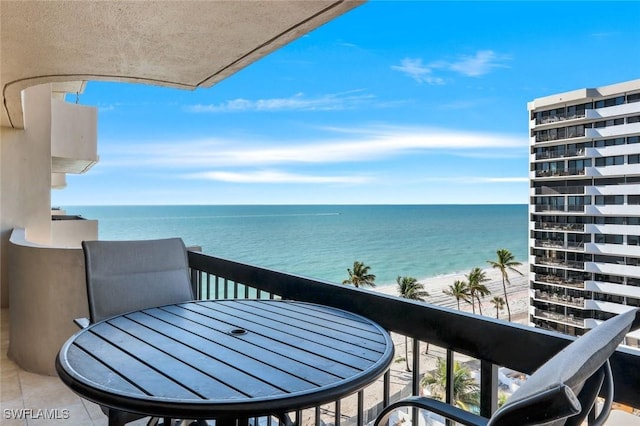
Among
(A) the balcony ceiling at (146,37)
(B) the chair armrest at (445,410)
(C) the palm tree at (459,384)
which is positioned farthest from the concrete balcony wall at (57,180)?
(B) the chair armrest at (445,410)

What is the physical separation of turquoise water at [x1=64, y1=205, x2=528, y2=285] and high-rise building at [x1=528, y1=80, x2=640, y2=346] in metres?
15.5

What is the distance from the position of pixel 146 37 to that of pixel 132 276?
1526 millimetres

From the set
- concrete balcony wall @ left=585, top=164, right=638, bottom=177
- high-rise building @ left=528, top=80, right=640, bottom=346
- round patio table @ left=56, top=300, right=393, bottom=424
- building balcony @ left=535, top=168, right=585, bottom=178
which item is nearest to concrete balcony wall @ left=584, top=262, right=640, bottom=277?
high-rise building @ left=528, top=80, right=640, bottom=346

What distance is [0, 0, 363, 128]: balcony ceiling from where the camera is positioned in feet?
7.16

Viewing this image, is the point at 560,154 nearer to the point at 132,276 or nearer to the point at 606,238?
the point at 606,238

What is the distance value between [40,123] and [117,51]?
3898 millimetres

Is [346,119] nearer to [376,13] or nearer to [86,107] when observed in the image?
[376,13]

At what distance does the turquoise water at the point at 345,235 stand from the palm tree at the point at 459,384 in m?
11.1

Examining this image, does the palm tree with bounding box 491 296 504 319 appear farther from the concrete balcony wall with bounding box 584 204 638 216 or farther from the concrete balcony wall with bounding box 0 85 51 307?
the concrete balcony wall with bounding box 0 85 51 307

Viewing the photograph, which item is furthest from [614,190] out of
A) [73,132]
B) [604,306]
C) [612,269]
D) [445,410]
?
[73,132]

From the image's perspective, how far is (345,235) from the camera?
4131cm

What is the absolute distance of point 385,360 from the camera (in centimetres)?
131

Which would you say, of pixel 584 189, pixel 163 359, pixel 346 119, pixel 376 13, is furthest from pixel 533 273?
pixel 346 119

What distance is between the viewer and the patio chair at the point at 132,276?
6.79 ft
